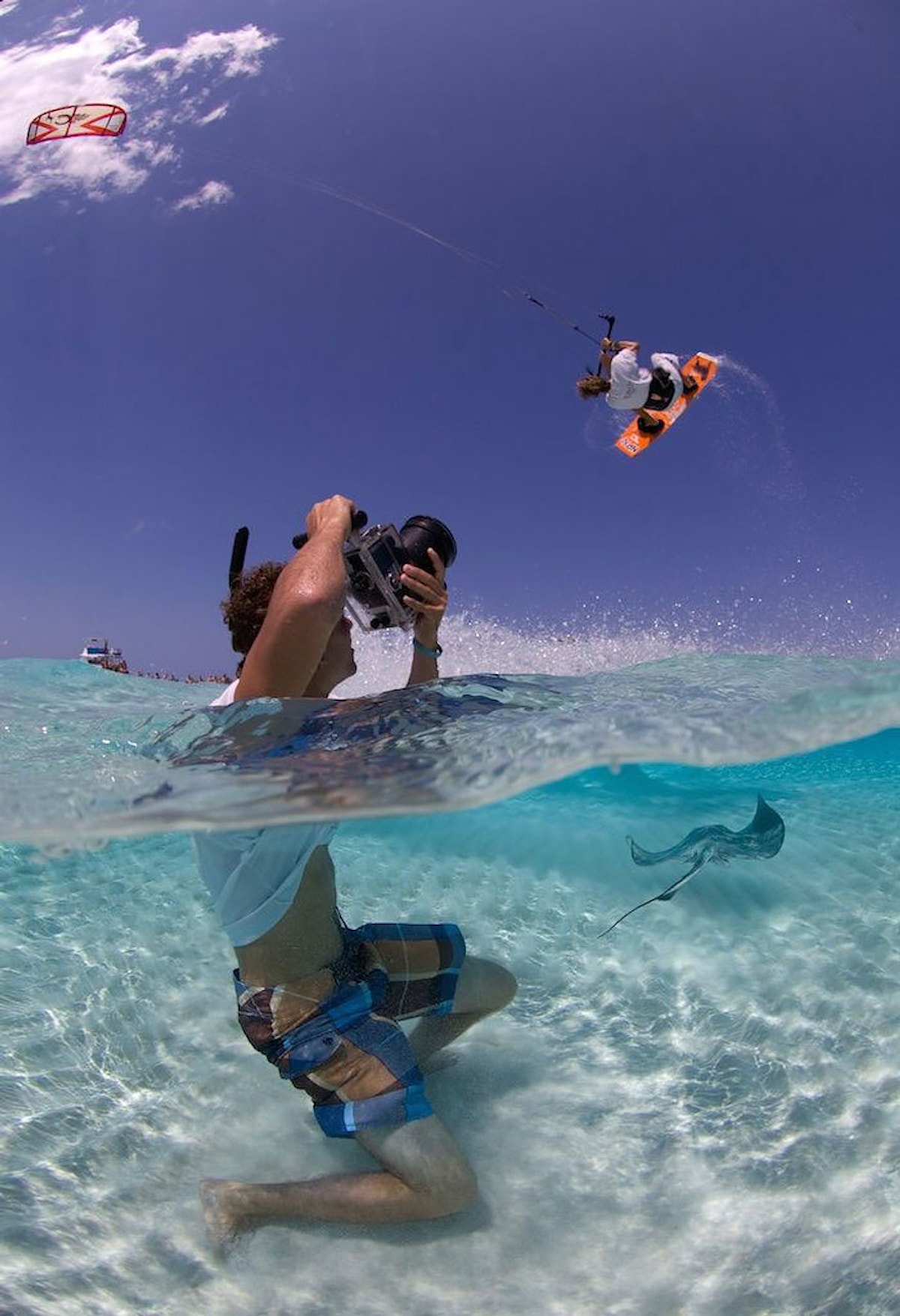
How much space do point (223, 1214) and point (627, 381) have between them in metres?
10.9

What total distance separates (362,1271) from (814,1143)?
5.67 ft

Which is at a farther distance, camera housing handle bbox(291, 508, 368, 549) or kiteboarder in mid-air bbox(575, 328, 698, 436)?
kiteboarder in mid-air bbox(575, 328, 698, 436)

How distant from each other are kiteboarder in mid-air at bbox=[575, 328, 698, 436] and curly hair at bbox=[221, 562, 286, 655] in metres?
9.21

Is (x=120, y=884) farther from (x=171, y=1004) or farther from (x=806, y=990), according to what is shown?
(x=806, y=990)

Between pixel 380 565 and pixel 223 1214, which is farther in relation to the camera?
pixel 380 565

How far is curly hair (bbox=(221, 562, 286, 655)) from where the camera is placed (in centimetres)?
293

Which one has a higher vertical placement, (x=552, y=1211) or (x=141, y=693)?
(x=141, y=693)

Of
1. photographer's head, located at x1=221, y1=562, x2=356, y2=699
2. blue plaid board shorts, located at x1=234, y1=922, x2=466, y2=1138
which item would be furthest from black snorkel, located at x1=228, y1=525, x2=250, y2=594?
blue plaid board shorts, located at x1=234, y1=922, x2=466, y2=1138

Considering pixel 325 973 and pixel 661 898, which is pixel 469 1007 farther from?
pixel 661 898

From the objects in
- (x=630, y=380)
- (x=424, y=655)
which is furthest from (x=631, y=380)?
(x=424, y=655)

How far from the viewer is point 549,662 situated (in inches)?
459

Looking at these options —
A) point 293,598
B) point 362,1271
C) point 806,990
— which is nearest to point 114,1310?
point 362,1271

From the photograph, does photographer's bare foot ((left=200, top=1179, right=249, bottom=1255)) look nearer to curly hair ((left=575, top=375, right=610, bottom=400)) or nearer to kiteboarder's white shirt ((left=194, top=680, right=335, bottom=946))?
kiteboarder's white shirt ((left=194, top=680, right=335, bottom=946))

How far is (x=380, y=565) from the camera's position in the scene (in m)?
2.71
